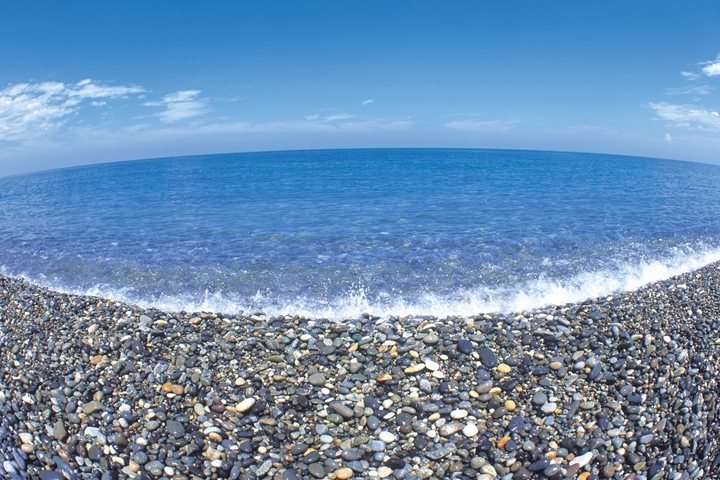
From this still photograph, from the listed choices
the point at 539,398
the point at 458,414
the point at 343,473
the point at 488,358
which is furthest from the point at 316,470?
the point at 539,398

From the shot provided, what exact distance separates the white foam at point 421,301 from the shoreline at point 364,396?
2275 millimetres

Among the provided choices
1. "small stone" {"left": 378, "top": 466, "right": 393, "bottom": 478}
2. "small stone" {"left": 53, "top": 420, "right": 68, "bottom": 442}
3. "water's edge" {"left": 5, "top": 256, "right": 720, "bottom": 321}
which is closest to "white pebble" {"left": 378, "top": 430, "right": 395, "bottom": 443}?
"small stone" {"left": 378, "top": 466, "right": 393, "bottom": 478}

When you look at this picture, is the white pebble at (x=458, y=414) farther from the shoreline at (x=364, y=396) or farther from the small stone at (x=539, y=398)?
the small stone at (x=539, y=398)

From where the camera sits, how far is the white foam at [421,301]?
9.86 metres

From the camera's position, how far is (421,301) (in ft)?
33.6

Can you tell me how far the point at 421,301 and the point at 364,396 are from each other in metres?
4.73

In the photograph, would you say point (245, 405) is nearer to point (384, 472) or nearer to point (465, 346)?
point (384, 472)

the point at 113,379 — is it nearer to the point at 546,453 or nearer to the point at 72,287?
the point at 546,453

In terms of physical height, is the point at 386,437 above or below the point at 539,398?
below

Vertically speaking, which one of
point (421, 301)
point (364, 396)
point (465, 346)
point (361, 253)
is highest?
point (361, 253)

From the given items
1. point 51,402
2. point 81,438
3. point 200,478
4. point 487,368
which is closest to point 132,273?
point 51,402

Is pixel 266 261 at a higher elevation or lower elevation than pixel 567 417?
higher

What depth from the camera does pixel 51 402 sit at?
581 cm

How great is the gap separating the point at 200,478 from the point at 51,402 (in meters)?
2.76
